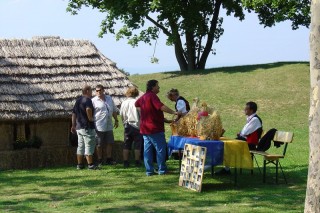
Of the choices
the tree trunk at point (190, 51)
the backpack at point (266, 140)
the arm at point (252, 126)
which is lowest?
the backpack at point (266, 140)

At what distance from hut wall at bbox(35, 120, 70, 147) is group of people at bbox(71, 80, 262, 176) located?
1.25 metres

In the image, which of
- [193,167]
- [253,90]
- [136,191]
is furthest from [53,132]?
[253,90]

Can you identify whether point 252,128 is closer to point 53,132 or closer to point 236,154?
point 236,154

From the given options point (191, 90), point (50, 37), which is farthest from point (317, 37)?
point (191, 90)

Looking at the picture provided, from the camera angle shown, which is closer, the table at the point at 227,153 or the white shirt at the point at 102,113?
the table at the point at 227,153

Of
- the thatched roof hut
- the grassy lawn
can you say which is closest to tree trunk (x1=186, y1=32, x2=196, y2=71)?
the grassy lawn

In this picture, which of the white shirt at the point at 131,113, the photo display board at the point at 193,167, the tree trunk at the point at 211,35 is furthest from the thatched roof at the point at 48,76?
the tree trunk at the point at 211,35

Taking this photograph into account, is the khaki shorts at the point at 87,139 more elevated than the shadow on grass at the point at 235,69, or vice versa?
the shadow on grass at the point at 235,69

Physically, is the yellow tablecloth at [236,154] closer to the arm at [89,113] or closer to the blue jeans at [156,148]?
the blue jeans at [156,148]

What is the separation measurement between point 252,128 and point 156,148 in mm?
1897

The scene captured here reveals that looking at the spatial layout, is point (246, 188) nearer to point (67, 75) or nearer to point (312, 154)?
point (312, 154)

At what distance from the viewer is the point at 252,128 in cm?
1334

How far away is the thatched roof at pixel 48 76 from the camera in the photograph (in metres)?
16.4

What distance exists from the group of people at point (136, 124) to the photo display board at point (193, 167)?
0.96 meters
